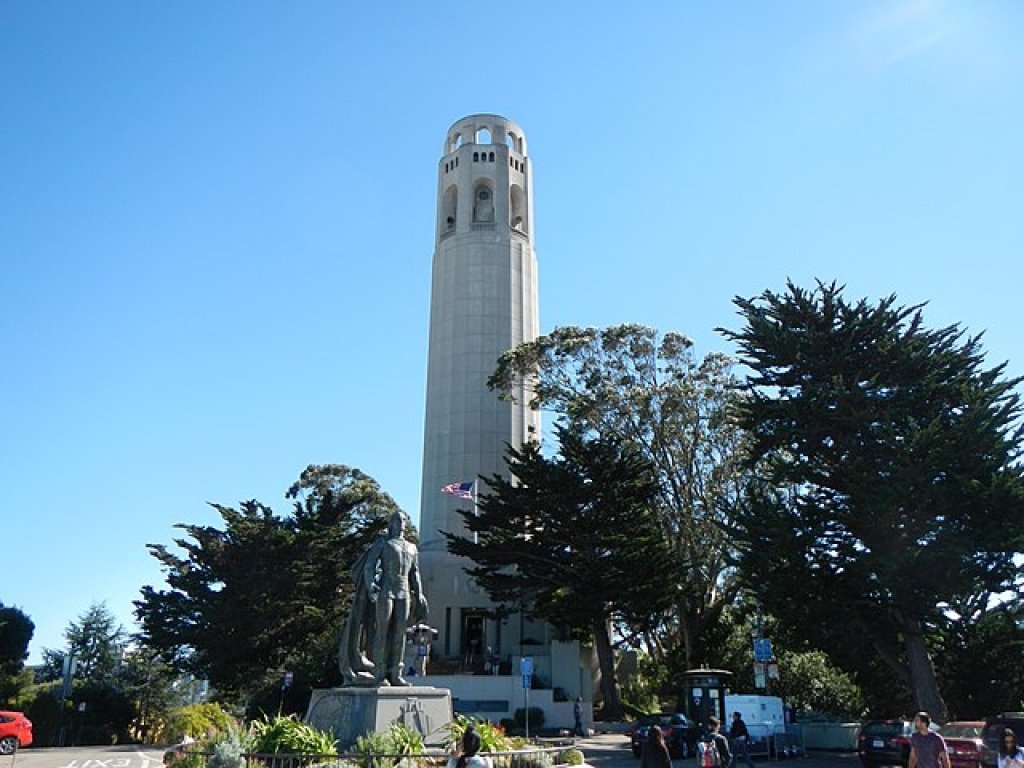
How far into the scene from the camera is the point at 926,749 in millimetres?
10125

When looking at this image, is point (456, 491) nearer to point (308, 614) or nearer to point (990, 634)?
point (308, 614)

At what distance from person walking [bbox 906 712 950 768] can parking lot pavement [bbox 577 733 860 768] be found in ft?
39.3

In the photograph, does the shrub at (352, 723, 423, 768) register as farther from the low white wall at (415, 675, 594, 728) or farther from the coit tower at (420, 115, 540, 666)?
the coit tower at (420, 115, 540, 666)

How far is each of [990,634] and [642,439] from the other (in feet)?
49.2

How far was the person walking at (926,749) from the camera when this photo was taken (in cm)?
1006

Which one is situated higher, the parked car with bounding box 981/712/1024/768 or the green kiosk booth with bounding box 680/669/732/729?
the green kiosk booth with bounding box 680/669/732/729

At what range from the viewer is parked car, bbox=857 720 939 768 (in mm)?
18859

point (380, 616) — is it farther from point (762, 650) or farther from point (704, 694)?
point (704, 694)

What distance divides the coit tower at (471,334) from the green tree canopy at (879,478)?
18692mm

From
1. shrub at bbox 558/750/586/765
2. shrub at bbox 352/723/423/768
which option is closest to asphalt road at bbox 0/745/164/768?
shrub at bbox 558/750/586/765

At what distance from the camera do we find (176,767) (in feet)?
40.1

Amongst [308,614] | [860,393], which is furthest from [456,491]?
[860,393]

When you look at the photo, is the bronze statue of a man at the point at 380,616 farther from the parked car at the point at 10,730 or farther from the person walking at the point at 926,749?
the parked car at the point at 10,730

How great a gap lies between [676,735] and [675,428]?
49.6ft
